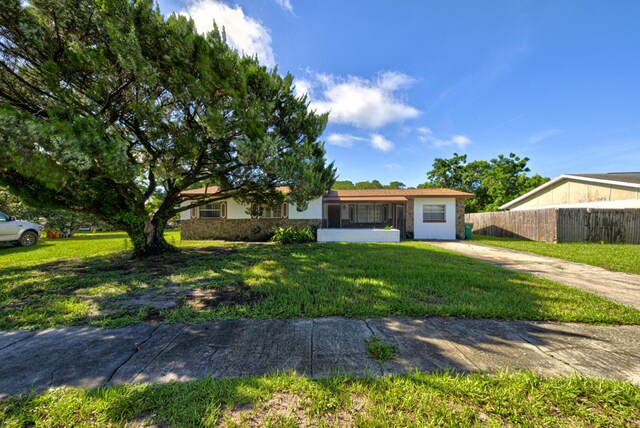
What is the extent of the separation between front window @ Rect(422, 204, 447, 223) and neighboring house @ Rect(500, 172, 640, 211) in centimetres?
1009

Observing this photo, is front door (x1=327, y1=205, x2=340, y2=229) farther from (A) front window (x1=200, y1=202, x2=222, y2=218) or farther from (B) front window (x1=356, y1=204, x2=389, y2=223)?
(A) front window (x1=200, y1=202, x2=222, y2=218)

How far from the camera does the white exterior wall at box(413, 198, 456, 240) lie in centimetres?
1412

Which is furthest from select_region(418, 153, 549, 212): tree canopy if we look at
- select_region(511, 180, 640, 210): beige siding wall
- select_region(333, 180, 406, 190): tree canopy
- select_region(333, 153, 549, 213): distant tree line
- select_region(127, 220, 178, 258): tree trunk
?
select_region(127, 220, 178, 258): tree trunk

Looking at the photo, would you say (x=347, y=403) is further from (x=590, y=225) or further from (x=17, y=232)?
(x=590, y=225)

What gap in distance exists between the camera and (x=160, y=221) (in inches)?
329

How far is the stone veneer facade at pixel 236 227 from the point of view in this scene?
1425 centimetres

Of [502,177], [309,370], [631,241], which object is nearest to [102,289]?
[309,370]

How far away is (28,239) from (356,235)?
16.1 meters

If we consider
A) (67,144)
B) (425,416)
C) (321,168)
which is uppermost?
(321,168)

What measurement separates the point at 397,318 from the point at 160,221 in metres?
8.71

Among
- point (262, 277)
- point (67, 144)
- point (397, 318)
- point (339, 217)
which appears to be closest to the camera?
point (397, 318)

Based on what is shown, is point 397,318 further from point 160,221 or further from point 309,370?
point 160,221

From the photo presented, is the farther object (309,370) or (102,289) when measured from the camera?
(102,289)

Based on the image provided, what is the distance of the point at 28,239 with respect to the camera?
11016mm
